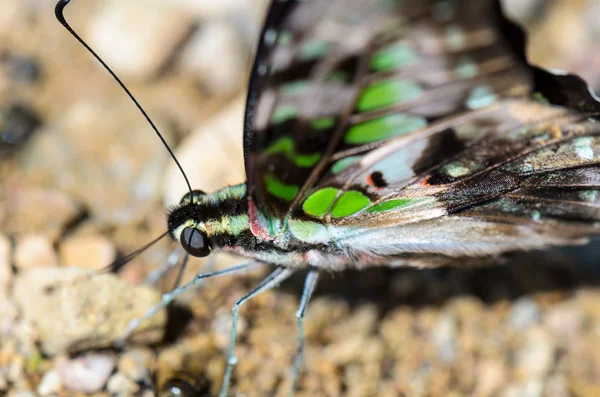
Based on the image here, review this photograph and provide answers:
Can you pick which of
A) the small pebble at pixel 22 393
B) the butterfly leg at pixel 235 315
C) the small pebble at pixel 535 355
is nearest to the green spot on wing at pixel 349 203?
the butterfly leg at pixel 235 315

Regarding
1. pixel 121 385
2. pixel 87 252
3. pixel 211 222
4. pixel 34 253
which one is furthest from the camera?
pixel 87 252

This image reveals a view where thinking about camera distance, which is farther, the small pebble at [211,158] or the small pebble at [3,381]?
the small pebble at [211,158]

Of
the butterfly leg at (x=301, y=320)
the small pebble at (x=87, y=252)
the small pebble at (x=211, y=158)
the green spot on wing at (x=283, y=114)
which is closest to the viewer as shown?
the green spot on wing at (x=283, y=114)

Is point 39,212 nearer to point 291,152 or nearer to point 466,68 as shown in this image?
point 291,152

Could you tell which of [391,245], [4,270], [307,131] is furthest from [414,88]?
[4,270]

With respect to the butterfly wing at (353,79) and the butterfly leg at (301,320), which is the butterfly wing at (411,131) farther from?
the butterfly leg at (301,320)

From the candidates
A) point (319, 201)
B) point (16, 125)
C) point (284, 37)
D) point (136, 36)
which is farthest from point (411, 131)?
point (16, 125)

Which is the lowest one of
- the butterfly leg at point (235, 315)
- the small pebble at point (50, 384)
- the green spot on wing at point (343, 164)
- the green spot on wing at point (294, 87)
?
the butterfly leg at point (235, 315)
